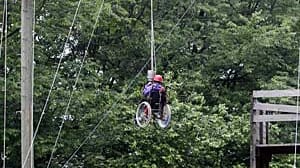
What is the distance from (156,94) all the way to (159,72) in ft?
16.6

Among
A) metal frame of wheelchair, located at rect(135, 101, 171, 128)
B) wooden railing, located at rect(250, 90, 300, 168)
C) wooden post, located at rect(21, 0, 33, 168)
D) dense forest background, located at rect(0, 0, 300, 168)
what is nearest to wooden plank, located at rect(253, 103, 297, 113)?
wooden railing, located at rect(250, 90, 300, 168)

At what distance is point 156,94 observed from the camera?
6320mm

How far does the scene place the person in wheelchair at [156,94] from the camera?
631 centimetres

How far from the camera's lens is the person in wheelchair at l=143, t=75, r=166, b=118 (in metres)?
6.31

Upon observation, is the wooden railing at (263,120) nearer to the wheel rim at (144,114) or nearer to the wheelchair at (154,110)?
the wheelchair at (154,110)

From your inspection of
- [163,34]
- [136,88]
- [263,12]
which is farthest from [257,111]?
[263,12]

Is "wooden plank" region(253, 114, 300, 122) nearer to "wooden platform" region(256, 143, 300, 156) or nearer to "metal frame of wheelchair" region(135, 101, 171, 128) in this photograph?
"wooden platform" region(256, 143, 300, 156)

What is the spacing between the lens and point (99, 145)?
10555 mm

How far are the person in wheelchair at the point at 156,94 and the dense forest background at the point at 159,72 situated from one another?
3466 millimetres

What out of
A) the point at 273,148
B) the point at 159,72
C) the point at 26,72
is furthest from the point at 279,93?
the point at 159,72

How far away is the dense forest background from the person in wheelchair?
11.4 feet

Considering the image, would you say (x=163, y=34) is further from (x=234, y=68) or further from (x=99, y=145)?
(x=99, y=145)

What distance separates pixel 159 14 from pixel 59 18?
2.08 m

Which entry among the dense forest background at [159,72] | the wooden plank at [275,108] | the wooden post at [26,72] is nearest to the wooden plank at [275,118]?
the wooden plank at [275,108]
